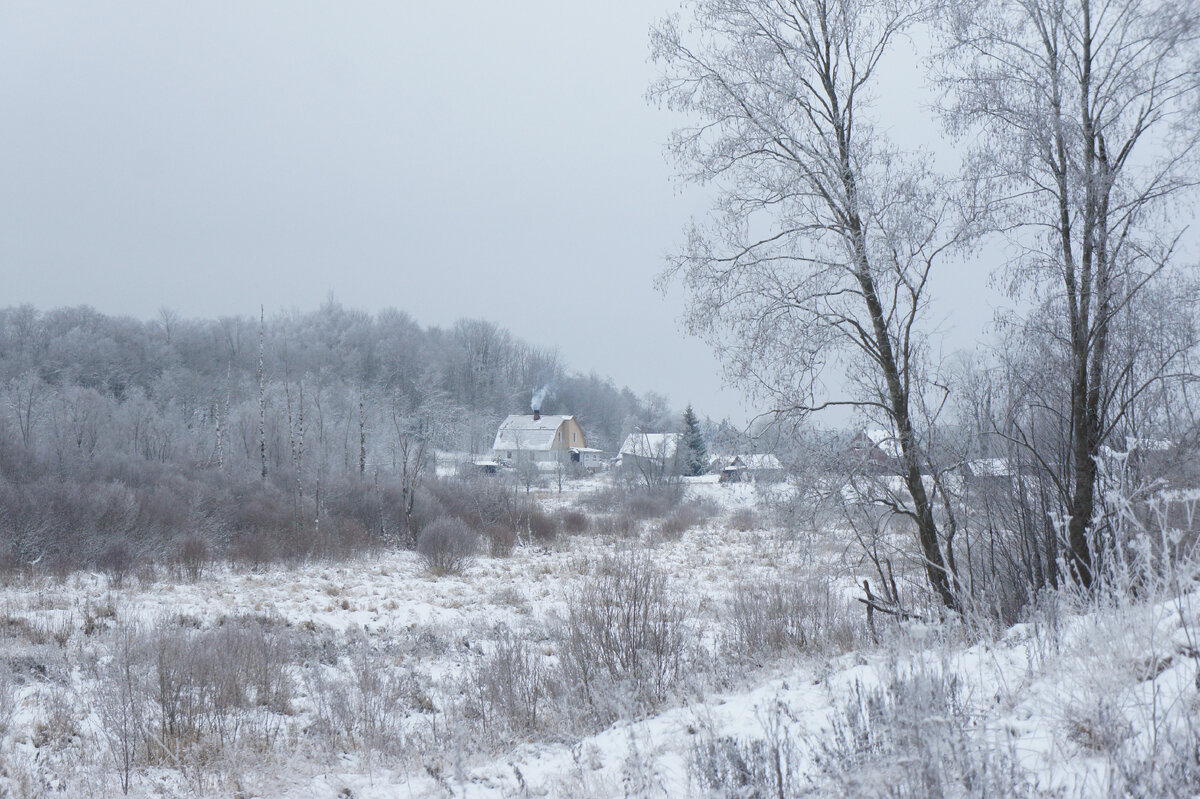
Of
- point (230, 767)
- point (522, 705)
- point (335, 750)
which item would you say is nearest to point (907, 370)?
point (522, 705)

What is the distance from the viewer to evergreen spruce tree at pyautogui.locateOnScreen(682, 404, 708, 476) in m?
45.3

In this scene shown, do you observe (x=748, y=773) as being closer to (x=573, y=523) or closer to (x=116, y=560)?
(x=116, y=560)

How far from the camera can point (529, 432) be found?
68.2m

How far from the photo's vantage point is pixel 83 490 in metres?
21.6

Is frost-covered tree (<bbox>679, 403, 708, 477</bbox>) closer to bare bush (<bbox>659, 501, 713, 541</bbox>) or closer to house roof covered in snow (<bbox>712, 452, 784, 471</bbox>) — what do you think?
bare bush (<bbox>659, 501, 713, 541</bbox>)

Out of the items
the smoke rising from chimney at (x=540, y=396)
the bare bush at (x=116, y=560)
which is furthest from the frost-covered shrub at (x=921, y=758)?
the smoke rising from chimney at (x=540, y=396)

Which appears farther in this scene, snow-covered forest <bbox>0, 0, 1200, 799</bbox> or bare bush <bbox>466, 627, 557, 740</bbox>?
bare bush <bbox>466, 627, 557, 740</bbox>

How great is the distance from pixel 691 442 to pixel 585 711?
40812 millimetres

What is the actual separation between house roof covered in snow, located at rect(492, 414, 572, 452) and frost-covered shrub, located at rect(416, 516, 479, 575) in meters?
41.5

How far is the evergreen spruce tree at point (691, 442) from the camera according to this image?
Result: 149 feet

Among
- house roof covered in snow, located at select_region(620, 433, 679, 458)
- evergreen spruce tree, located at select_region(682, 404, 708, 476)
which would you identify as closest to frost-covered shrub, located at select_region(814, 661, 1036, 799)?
evergreen spruce tree, located at select_region(682, 404, 708, 476)

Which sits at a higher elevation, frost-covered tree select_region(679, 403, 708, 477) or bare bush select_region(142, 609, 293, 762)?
frost-covered tree select_region(679, 403, 708, 477)

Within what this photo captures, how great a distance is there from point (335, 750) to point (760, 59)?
9018 millimetres

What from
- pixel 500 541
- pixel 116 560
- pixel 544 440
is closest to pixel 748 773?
pixel 116 560
